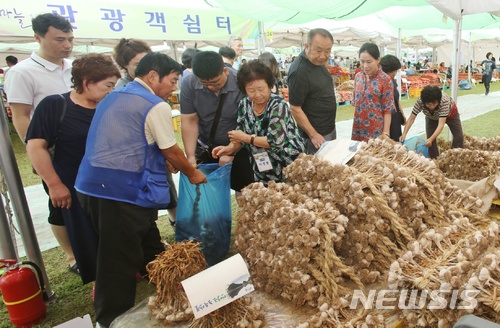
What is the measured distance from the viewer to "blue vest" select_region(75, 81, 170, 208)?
162 cm

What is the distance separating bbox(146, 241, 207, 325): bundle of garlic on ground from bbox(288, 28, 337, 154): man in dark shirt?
153cm

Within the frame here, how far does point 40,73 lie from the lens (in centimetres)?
223

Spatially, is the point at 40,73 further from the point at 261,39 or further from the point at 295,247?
the point at 261,39

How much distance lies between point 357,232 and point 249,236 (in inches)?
20.1

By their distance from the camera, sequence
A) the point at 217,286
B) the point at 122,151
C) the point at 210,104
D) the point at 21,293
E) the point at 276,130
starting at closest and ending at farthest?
the point at 217,286, the point at 122,151, the point at 21,293, the point at 276,130, the point at 210,104

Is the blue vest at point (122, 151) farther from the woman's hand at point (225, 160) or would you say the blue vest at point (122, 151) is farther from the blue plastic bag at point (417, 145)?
the blue plastic bag at point (417, 145)

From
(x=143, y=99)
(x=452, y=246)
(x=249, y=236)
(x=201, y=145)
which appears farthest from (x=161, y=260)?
(x=201, y=145)

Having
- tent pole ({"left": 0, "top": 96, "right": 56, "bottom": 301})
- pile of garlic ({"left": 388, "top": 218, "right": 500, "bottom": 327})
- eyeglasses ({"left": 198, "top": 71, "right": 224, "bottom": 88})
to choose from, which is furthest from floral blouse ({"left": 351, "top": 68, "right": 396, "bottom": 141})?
tent pole ({"left": 0, "top": 96, "right": 56, "bottom": 301})

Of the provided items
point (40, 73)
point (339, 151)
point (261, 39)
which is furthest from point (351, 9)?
point (40, 73)

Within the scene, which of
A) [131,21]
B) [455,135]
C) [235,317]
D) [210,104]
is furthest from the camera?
[131,21]

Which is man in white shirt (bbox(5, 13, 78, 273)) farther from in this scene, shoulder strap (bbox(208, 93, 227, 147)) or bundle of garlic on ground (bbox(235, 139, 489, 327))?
bundle of garlic on ground (bbox(235, 139, 489, 327))

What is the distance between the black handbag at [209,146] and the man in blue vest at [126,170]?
0.67m

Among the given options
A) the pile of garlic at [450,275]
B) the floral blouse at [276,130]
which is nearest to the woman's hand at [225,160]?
the floral blouse at [276,130]

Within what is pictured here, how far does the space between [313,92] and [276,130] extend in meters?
0.79
